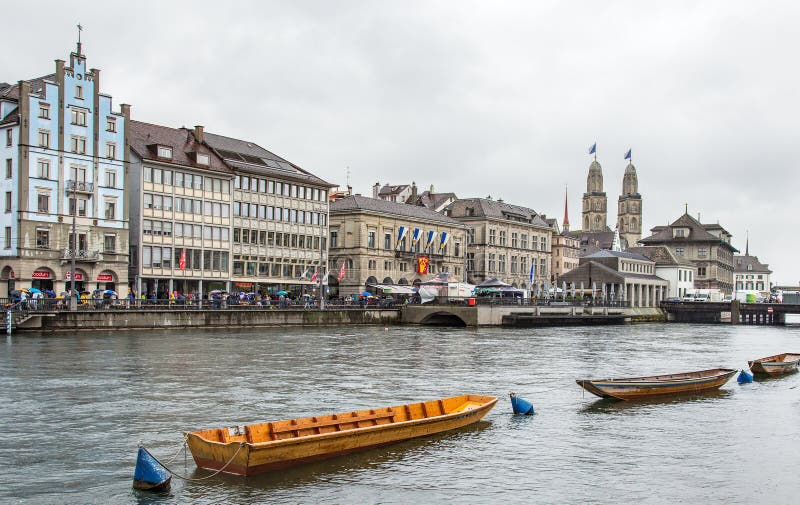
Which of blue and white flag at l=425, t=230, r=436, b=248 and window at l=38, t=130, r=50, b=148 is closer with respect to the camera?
window at l=38, t=130, r=50, b=148

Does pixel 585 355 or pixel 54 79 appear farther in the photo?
pixel 54 79

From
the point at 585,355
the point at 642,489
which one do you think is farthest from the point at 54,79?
the point at 642,489

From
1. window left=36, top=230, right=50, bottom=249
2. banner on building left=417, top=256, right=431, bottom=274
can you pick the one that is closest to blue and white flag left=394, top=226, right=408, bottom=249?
banner on building left=417, top=256, right=431, bottom=274

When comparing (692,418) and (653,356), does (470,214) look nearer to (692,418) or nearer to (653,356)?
(653,356)

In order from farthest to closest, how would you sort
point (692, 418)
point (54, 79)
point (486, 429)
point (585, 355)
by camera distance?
point (54, 79)
point (585, 355)
point (692, 418)
point (486, 429)

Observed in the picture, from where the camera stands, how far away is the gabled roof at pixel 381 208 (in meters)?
116

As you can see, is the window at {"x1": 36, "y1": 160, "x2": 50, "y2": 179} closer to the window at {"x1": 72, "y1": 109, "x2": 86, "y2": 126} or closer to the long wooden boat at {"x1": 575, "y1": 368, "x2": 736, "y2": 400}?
the window at {"x1": 72, "y1": 109, "x2": 86, "y2": 126}

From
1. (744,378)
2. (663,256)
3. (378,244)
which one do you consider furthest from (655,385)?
(663,256)

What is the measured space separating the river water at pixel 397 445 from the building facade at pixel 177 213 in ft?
105

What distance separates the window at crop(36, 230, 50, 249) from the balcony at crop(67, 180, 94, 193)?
4.49 m

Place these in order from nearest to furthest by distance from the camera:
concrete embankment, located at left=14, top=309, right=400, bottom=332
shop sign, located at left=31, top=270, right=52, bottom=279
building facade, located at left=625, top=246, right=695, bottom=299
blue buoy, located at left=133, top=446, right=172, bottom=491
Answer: blue buoy, located at left=133, top=446, right=172, bottom=491, concrete embankment, located at left=14, top=309, right=400, bottom=332, shop sign, located at left=31, top=270, right=52, bottom=279, building facade, located at left=625, top=246, right=695, bottom=299

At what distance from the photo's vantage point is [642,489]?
73.3 feet

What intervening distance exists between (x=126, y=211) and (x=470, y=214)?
7009 cm

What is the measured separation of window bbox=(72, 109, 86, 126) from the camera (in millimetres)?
81125
